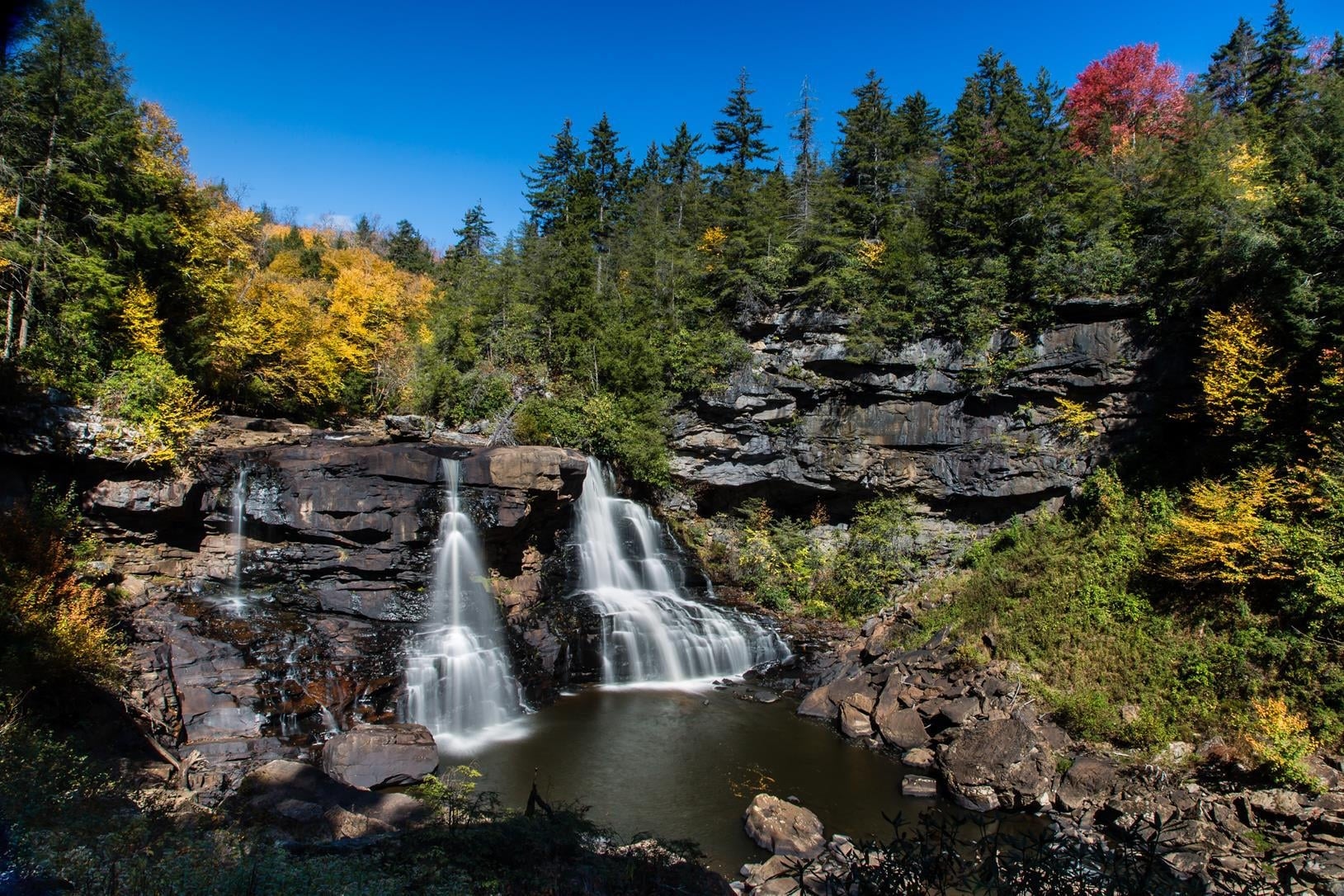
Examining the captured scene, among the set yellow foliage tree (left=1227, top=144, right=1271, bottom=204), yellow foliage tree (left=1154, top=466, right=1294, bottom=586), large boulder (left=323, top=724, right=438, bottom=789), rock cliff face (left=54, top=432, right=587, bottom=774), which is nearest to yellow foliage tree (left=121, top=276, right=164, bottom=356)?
rock cliff face (left=54, top=432, right=587, bottom=774)

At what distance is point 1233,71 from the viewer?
33.6 metres

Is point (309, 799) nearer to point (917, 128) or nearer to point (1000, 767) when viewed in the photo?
point (1000, 767)

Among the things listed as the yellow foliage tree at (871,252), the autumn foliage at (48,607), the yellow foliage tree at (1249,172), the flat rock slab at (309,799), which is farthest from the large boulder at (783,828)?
the yellow foliage tree at (1249,172)

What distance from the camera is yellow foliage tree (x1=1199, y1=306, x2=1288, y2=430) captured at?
14734 millimetres

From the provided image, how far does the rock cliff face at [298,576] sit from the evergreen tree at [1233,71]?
3831 centimetres

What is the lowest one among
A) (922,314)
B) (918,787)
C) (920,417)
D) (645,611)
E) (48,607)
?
(918,787)

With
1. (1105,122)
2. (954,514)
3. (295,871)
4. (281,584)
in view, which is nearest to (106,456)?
(281,584)

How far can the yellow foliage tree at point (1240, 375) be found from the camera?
14.7m

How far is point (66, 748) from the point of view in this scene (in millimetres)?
7582

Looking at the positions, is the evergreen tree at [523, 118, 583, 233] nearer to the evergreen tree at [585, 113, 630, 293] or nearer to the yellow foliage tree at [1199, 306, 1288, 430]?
the evergreen tree at [585, 113, 630, 293]

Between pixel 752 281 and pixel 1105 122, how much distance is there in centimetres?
1605

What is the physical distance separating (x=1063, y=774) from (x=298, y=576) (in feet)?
53.7

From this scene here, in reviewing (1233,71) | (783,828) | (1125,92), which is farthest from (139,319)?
(1233,71)

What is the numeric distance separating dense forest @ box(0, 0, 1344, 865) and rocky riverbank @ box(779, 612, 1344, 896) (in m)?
0.66
